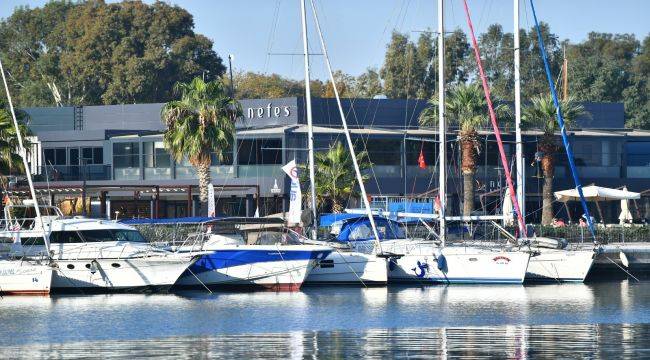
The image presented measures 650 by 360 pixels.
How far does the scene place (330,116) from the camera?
75.8 metres

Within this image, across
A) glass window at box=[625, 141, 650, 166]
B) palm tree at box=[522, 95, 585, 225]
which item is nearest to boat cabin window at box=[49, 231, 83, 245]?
palm tree at box=[522, 95, 585, 225]

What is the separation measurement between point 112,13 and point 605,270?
73913mm

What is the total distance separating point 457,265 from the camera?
51094 mm

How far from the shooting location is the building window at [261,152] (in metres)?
71.1

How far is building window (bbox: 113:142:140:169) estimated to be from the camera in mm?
75625

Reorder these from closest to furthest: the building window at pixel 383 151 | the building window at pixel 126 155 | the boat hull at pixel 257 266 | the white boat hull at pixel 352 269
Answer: the boat hull at pixel 257 266, the white boat hull at pixel 352 269, the building window at pixel 383 151, the building window at pixel 126 155

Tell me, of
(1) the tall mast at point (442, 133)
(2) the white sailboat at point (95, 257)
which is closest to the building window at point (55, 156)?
(2) the white sailboat at point (95, 257)

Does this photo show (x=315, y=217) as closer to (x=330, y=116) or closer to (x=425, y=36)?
(x=330, y=116)

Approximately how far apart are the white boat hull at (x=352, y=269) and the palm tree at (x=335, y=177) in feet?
42.7

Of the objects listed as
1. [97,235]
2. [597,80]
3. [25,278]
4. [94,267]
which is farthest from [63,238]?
[597,80]

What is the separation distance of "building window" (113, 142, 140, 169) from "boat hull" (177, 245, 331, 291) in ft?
88.9

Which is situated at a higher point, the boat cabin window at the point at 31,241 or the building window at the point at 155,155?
the building window at the point at 155,155

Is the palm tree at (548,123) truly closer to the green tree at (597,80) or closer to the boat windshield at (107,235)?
the boat windshield at (107,235)

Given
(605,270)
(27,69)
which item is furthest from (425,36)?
(605,270)
